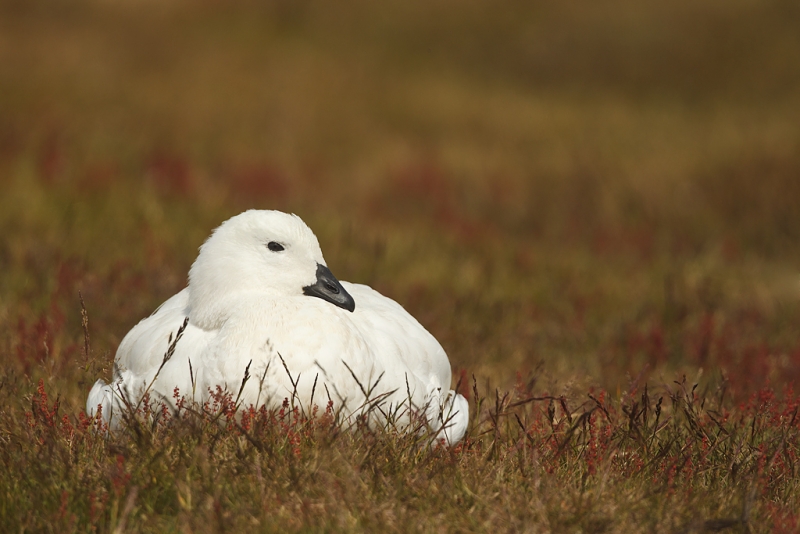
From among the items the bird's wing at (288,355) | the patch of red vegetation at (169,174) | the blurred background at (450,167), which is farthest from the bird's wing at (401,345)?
the patch of red vegetation at (169,174)

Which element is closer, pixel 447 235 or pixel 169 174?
pixel 447 235

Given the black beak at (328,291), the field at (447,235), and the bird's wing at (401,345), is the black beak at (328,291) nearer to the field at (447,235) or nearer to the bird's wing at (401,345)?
the bird's wing at (401,345)

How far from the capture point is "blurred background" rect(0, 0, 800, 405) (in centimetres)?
645

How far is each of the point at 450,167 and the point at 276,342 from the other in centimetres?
881

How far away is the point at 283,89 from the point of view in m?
13.7

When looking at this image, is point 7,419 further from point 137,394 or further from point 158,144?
point 158,144

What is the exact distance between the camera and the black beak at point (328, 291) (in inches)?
162

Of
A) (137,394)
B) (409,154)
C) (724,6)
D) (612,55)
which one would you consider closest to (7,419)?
(137,394)

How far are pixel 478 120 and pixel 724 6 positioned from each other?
616cm

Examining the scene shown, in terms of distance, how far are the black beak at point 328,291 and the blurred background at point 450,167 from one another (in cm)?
96

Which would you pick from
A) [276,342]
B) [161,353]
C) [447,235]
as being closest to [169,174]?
[447,235]

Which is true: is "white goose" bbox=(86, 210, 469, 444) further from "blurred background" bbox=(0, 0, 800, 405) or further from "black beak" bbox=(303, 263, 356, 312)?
"blurred background" bbox=(0, 0, 800, 405)

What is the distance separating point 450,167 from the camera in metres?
12.2

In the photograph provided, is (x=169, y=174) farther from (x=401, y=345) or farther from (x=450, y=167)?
(x=401, y=345)
